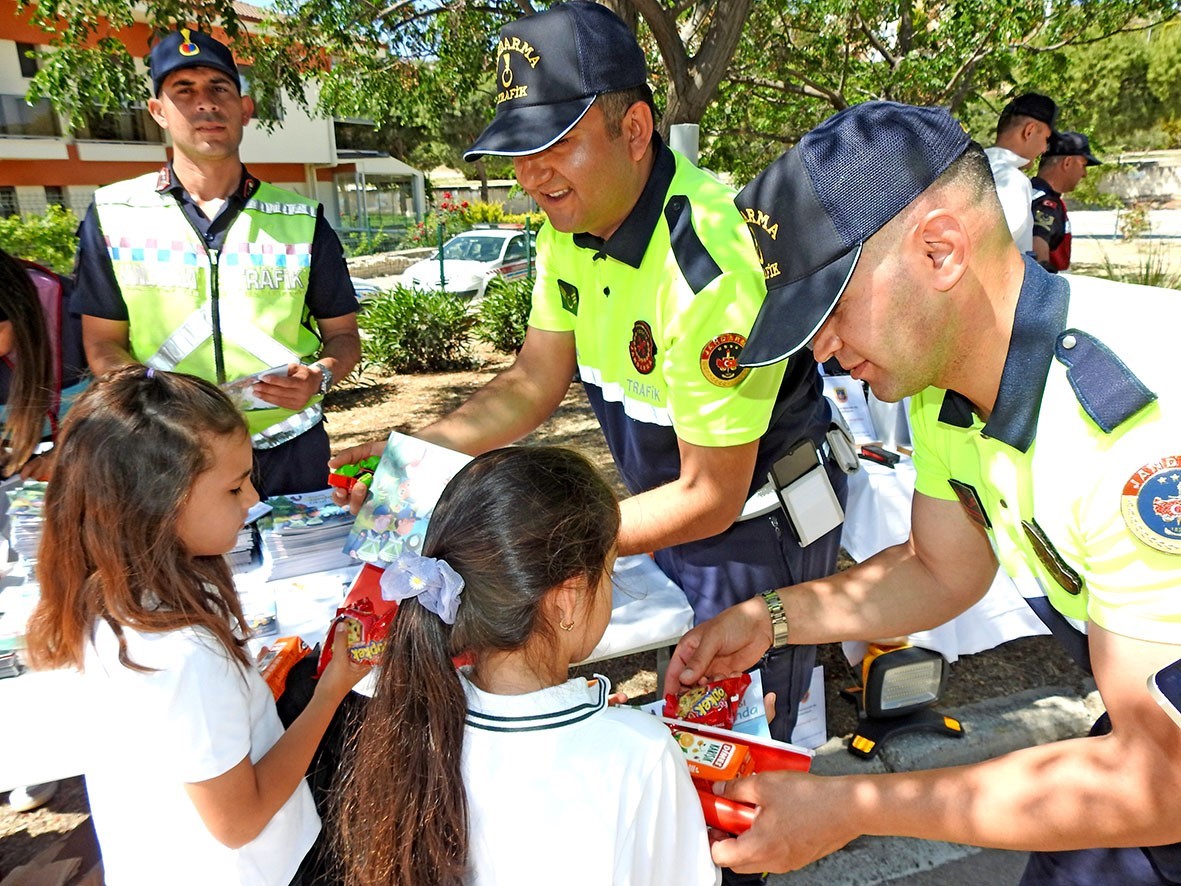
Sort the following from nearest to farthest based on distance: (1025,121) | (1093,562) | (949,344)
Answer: (1093,562), (949,344), (1025,121)

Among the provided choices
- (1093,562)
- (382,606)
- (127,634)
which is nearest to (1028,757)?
(1093,562)

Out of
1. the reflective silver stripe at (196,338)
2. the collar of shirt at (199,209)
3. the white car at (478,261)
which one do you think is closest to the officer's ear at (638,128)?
the reflective silver stripe at (196,338)

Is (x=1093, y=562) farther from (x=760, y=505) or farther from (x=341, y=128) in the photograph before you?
(x=341, y=128)

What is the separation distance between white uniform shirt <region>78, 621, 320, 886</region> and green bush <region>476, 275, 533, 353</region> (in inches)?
336

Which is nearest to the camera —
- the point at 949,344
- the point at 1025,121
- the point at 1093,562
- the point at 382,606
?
the point at 1093,562

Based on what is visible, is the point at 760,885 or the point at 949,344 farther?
the point at 760,885

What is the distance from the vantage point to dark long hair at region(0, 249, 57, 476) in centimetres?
252

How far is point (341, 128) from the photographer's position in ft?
118

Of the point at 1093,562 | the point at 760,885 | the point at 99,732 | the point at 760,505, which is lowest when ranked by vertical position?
the point at 760,885

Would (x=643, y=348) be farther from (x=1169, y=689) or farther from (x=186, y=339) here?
(x=186, y=339)

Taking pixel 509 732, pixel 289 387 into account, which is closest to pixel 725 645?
pixel 509 732

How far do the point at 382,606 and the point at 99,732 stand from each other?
527mm

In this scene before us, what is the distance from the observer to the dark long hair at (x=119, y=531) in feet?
4.80

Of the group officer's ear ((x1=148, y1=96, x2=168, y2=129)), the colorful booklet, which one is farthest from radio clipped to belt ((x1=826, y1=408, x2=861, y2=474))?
officer's ear ((x1=148, y1=96, x2=168, y2=129))
